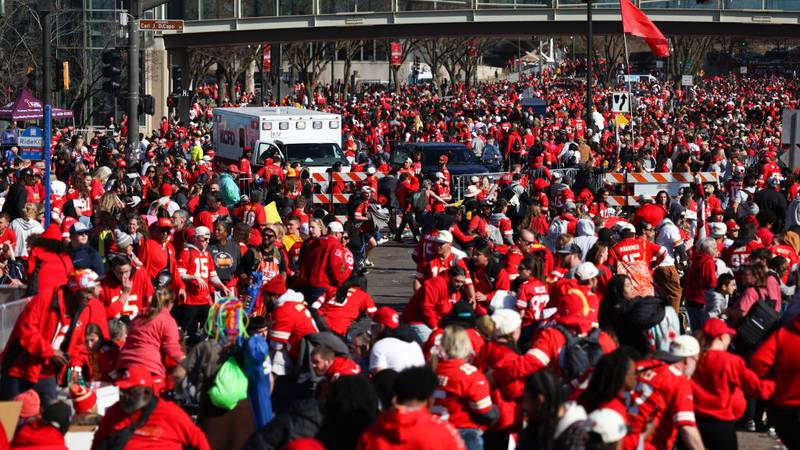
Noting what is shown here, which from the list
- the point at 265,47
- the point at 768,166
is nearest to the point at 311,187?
the point at 768,166

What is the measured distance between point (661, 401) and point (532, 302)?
3822 mm

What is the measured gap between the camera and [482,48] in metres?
97.6

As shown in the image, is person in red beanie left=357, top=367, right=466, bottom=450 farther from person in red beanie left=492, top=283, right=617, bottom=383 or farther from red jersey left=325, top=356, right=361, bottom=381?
red jersey left=325, top=356, right=361, bottom=381

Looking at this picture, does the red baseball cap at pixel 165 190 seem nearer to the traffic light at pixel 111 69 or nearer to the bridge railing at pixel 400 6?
the traffic light at pixel 111 69

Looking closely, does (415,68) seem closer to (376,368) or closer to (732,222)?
(732,222)

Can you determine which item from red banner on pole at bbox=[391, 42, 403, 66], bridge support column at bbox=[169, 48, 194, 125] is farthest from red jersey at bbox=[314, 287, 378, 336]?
red banner on pole at bbox=[391, 42, 403, 66]

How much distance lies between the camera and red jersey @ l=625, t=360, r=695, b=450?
8.09 metres

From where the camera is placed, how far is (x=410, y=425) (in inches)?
274

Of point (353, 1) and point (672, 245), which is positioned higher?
point (353, 1)

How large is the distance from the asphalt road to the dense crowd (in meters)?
0.47

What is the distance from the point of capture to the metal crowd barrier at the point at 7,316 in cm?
1286

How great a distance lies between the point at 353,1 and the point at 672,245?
36742mm

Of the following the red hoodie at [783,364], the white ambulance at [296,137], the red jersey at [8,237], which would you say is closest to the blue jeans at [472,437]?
the red hoodie at [783,364]

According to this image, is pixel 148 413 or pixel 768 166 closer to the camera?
pixel 148 413
